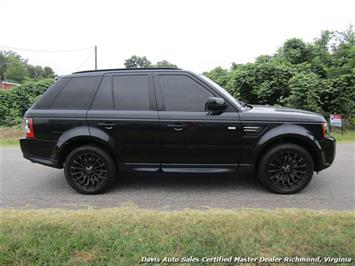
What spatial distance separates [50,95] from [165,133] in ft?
6.30

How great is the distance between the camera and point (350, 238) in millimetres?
2801

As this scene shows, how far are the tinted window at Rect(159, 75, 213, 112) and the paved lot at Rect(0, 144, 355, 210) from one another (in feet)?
4.27

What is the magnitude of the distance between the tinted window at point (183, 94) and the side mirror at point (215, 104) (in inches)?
4.5

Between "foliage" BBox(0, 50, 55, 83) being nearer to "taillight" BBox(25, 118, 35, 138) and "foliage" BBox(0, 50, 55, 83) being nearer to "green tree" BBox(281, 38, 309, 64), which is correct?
"green tree" BBox(281, 38, 309, 64)

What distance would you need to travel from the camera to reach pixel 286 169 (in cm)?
436

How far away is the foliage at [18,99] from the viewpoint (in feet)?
51.6

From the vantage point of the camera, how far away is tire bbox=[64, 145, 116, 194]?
443cm

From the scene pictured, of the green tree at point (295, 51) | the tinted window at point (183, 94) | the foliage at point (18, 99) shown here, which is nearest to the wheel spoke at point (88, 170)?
the tinted window at point (183, 94)

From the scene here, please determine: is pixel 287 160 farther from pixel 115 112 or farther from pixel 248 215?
pixel 115 112

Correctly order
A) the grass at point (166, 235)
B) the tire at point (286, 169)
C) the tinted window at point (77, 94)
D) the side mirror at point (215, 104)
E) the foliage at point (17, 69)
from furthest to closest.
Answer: the foliage at point (17, 69) < the tinted window at point (77, 94) < the tire at point (286, 169) < the side mirror at point (215, 104) < the grass at point (166, 235)

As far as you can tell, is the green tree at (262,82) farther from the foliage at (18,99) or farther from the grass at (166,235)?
the foliage at (18,99)

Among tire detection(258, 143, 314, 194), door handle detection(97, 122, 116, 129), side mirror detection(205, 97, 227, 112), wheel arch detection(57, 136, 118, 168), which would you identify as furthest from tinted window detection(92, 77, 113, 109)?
tire detection(258, 143, 314, 194)

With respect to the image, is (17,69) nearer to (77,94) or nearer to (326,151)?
(77,94)

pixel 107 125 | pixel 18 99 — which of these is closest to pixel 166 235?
pixel 107 125
